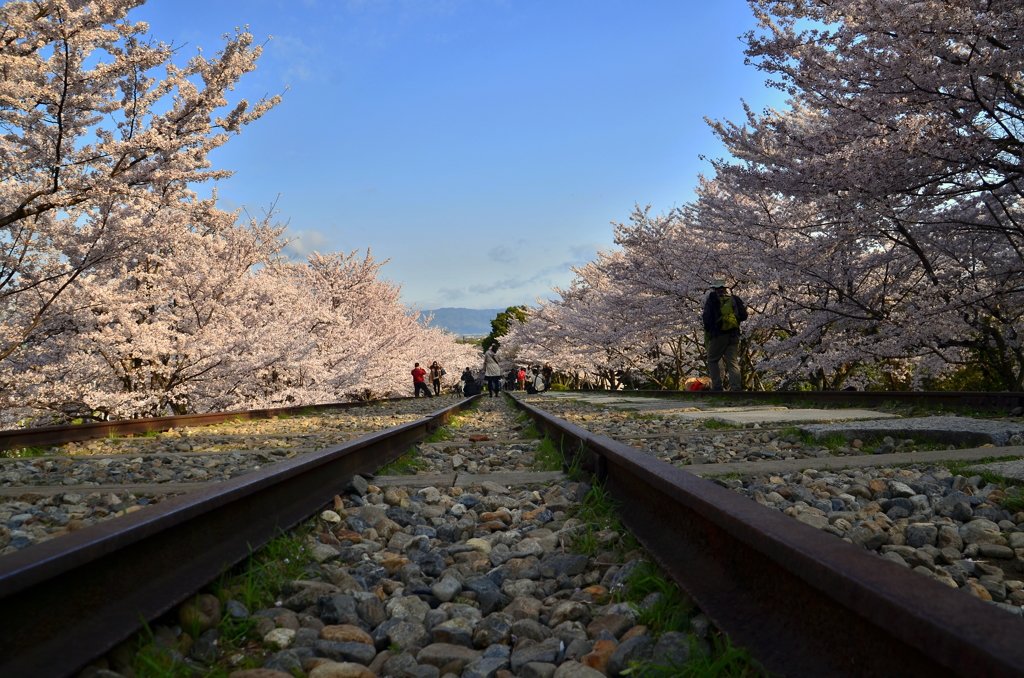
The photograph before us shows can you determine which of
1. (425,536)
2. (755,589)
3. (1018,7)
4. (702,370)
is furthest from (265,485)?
(702,370)

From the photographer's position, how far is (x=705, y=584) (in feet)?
5.50

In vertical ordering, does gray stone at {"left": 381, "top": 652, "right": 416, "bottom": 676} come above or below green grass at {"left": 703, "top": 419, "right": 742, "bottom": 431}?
below

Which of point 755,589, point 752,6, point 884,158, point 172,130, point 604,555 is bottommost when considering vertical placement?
point 604,555

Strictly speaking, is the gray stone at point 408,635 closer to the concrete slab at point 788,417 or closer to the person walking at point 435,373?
the concrete slab at point 788,417

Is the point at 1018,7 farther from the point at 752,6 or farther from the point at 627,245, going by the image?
the point at 627,245

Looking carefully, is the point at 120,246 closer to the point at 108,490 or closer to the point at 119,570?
the point at 108,490

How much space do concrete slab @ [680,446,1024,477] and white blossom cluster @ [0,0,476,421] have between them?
343 inches

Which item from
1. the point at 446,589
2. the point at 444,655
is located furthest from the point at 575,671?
the point at 446,589

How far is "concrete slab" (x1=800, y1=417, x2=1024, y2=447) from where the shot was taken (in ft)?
13.5

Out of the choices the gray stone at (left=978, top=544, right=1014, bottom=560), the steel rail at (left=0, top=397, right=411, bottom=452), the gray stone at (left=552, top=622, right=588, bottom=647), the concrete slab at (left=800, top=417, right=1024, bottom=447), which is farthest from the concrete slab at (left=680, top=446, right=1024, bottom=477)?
the steel rail at (left=0, top=397, right=411, bottom=452)

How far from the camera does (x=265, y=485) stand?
260cm

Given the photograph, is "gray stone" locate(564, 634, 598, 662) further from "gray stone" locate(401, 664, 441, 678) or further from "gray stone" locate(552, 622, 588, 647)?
"gray stone" locate(401, 664, 441, 678)

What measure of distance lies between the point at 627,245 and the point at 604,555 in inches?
707

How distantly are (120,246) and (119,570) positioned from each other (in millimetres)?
10809
